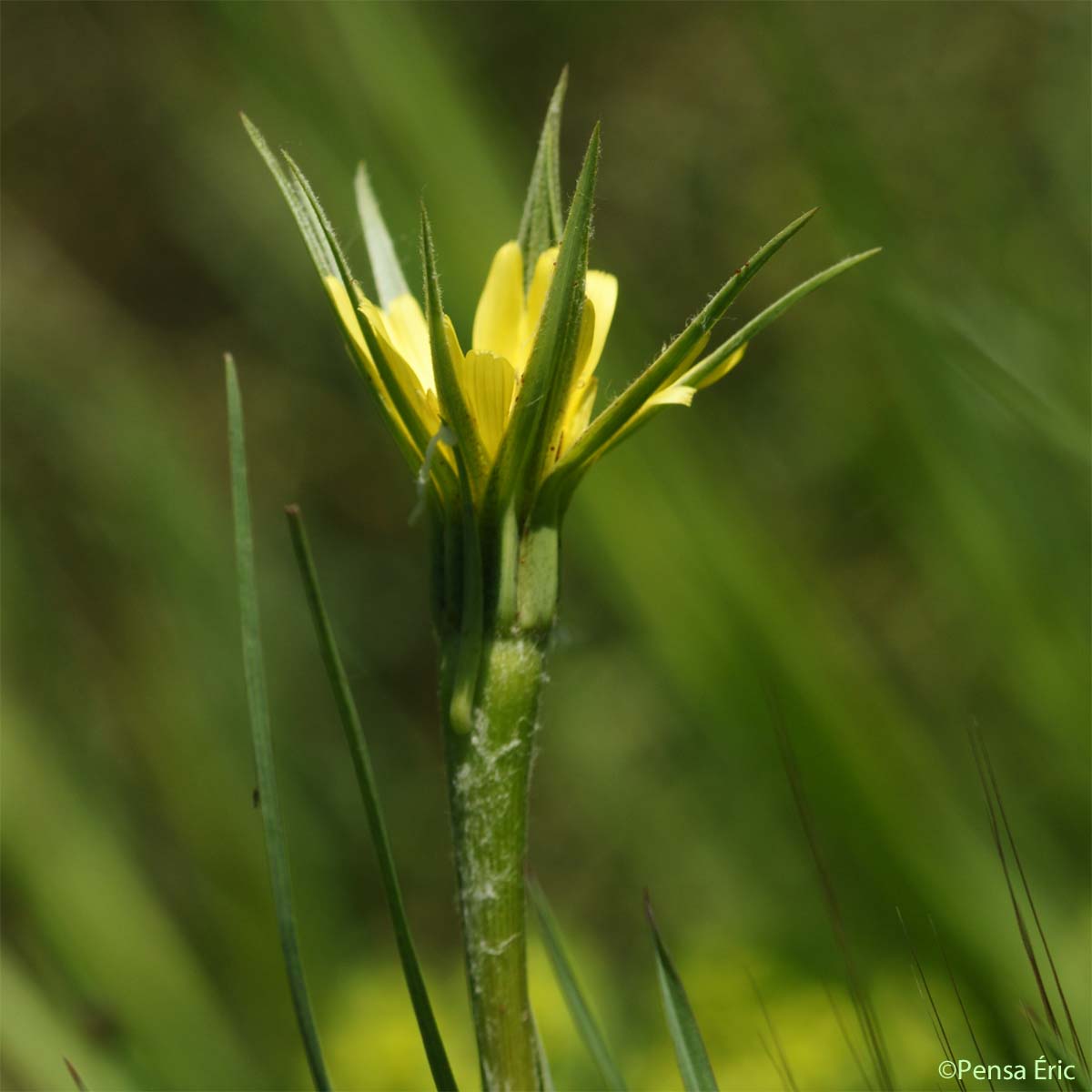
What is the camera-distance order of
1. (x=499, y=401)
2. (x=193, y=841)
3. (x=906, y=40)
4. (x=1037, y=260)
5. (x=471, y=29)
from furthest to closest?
(x=471, y=29), (x=906, y=40), (x=193, y=841), (x=1037, y=260), (x=499, y=401)

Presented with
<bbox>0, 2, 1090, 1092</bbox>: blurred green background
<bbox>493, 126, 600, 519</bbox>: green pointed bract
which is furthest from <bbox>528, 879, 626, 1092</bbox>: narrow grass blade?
<bbox>0, 2, 1090, 1092</bbox>: blurred green background

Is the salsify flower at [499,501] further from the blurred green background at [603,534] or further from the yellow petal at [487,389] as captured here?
the blurred green background at [603,534]

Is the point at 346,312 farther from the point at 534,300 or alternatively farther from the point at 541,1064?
the point at 541,1064

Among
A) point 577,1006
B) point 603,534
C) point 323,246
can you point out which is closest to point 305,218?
point 323,246

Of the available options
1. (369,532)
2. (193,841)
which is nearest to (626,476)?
(193,841)

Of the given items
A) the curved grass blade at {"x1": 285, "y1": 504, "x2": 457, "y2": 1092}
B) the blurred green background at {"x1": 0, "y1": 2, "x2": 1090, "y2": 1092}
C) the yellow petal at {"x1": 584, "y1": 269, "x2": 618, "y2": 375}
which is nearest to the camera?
the curved grass blade at {"x1": 285, "y1": 504, "x2": 457, "y2": 1092}

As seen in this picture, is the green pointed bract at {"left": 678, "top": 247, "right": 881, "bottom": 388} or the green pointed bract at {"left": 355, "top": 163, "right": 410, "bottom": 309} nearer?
the green pointed bract at {"left": 678, "top": 247, "right": 881, "bottom": 388}

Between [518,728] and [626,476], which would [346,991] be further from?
[518,728]

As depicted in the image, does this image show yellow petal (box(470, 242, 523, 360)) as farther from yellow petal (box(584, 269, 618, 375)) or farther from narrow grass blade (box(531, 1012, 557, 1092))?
narrow grass blade (box(531, 1012, 557, 1092))
